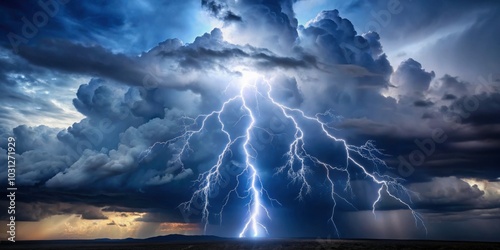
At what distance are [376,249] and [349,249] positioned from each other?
154 inches

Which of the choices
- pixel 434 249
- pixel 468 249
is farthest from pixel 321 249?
pixel 468 249

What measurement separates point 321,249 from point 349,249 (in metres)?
3.65

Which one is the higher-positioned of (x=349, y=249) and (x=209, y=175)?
(x=209, y=175)

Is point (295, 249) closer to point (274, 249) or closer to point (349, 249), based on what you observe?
point (274, 249)

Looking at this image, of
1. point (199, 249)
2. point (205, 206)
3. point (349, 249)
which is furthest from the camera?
point (199, 249)

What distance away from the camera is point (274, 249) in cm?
6131

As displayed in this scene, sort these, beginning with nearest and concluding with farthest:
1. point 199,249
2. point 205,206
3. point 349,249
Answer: point 349,249 < point 205,206 < point 199,249

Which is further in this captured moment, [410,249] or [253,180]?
[253,180]

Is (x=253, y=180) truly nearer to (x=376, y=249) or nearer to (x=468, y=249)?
(x=376, y=249)

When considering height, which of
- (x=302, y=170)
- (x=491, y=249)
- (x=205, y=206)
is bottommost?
(x=491, y=249)

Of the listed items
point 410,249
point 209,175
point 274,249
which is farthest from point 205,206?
point 410,249

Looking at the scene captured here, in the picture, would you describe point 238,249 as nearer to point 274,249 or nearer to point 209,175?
point 274,249

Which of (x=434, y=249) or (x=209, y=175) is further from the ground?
(x=209, y=175)

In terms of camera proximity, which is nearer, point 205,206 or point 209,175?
point 205,206
